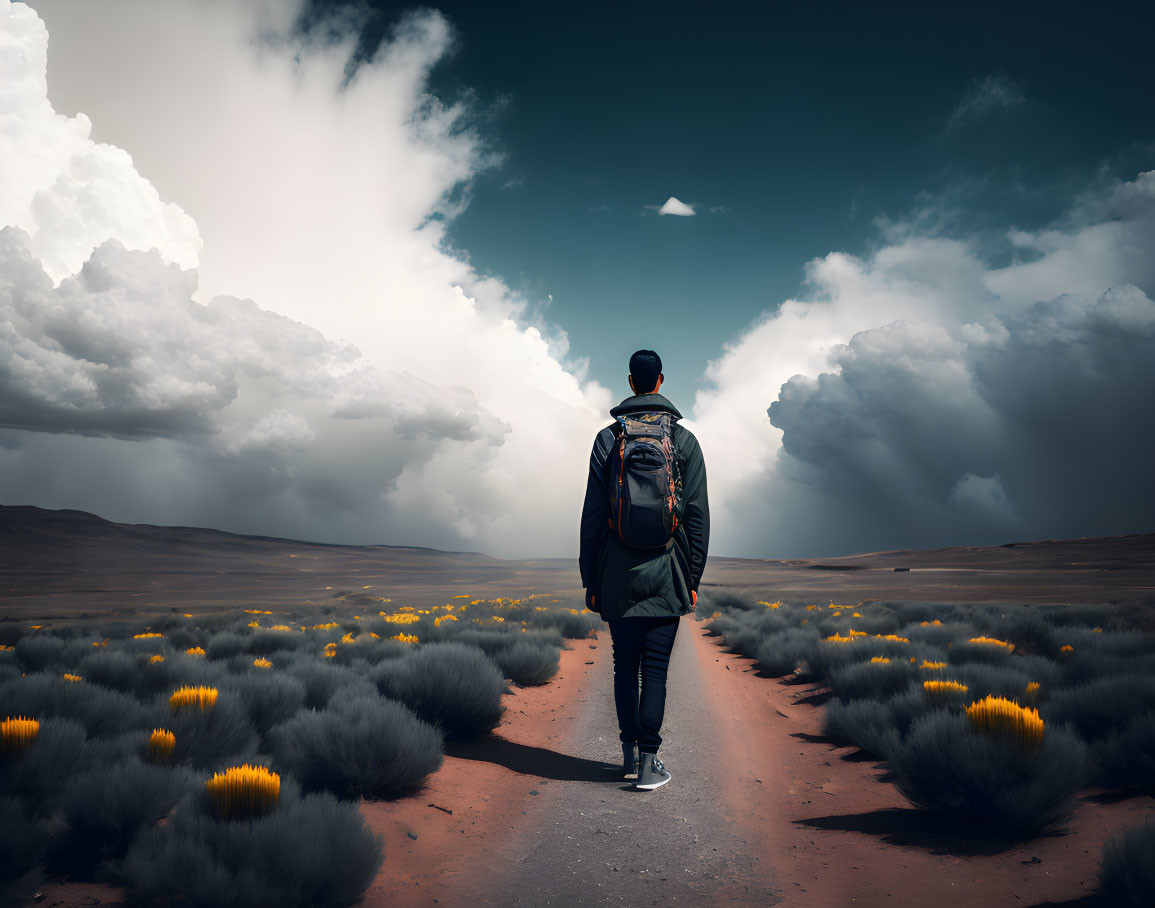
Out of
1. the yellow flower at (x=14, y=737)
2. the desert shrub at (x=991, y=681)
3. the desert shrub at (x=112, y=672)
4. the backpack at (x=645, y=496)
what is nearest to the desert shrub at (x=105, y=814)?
the yellow flower at (x=14, y=737)

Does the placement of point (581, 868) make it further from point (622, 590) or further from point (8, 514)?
point (8, 514)

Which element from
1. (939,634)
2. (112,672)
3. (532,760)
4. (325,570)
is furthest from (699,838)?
(325,570)

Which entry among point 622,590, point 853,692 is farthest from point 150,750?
point 853,692

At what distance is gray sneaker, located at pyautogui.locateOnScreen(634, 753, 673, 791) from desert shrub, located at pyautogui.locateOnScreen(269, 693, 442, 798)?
1555 mm

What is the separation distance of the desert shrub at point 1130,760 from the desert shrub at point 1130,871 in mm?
1788

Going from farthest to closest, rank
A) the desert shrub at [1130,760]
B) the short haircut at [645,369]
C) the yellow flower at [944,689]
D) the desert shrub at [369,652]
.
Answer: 1. the desert shrub at [369,652]
2. the yellow flower at [944,689]
3. the short haircut at [645,369]
4. the desert shrub at [1130,760]

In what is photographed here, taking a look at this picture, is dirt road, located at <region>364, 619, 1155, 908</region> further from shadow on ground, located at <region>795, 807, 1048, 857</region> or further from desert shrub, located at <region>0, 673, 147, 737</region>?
desert shrub, located at <region>0, 673, 147, 737</region>

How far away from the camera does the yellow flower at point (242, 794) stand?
3.04 meters

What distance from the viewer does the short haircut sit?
4539 mm

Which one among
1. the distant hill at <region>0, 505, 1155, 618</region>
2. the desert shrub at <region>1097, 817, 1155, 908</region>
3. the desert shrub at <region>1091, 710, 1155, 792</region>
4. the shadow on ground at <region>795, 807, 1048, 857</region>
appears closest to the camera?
the desert shrub at <region>1097, 817, 1155, 908</region>

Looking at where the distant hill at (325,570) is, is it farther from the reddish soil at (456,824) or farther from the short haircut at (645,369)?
the short haircut at (645,369)

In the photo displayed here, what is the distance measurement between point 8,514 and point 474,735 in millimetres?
240102

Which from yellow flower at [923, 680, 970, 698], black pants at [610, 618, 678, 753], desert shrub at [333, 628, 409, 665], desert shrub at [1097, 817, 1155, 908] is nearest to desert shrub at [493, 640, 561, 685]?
desert shrub at [333, 628, 409, 665]

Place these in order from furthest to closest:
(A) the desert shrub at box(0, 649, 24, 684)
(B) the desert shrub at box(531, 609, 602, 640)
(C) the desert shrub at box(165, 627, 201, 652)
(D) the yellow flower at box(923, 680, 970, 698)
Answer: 1. (B) the desert shrub at box(531, 609, 602, 640)
2. (C) the desert shrub at box(165, 627, 201, 652)
3. (A) the desert shrub at box(0, 649, 24, 684)
4. (D) the yellow flower at box(923, 680, 970, 698)
